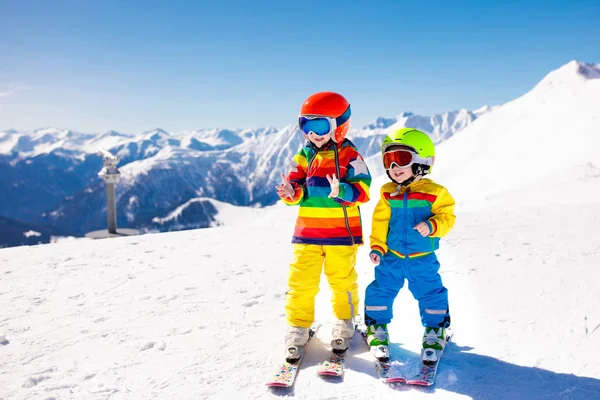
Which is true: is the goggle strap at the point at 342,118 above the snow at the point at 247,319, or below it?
above

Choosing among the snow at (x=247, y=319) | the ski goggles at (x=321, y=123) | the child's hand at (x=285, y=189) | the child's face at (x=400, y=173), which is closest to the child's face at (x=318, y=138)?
the ski goggles at (x=321, y=123)

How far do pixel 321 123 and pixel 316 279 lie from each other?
62.5 inches

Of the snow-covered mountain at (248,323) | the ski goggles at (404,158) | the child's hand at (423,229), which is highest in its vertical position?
the ski goggles at (404,158)

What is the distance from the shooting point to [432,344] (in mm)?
3586

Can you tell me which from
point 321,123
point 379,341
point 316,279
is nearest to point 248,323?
point 316,279

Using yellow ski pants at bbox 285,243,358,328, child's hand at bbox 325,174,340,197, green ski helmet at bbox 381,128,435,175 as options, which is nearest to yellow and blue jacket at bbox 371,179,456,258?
green ski helmet at bbox 381,128,435,175

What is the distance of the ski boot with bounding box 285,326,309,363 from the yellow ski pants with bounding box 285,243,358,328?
66 millimetres

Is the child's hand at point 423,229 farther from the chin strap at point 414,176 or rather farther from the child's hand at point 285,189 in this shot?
the child's hand at point 285,189

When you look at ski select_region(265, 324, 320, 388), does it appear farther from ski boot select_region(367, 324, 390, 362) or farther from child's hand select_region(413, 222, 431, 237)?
child's hand select_region(413, 222, 431, 237)

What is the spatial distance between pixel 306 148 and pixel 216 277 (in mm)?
3241

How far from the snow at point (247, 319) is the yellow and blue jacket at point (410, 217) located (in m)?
1.06

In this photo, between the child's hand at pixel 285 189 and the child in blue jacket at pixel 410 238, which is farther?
the child's hand at pixel 285 189

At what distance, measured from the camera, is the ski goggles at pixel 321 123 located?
12.7 feet

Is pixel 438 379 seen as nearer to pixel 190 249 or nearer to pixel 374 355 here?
pixel 374 355
